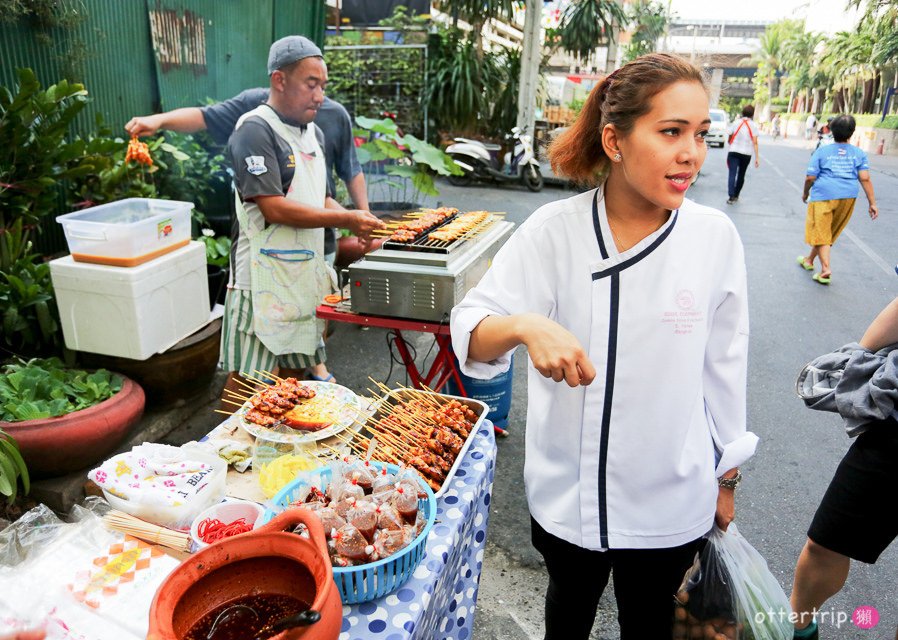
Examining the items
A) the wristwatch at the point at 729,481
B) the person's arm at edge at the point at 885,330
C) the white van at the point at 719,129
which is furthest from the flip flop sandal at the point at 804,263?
the white van at the point at 719,129

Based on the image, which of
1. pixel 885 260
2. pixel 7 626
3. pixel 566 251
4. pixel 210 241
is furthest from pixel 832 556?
pixel 885 260

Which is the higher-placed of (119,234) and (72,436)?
(119,234)

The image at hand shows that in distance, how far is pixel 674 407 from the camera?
163 cm

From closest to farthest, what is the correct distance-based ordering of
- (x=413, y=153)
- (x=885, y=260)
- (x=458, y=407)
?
(x=458, y=407) → (x=413, y=153) → (x=885, y=260)

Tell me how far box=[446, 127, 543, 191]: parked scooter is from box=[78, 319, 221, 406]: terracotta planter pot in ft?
30.8

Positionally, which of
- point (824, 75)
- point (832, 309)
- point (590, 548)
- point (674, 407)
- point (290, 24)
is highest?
point (824, 75)

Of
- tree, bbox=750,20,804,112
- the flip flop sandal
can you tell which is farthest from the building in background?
the flip flop sandal

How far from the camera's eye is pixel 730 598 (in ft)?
6.55

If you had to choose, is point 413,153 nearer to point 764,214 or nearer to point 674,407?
point 674,407

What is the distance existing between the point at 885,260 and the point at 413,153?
25.1 ft

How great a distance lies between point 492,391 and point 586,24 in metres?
15.5

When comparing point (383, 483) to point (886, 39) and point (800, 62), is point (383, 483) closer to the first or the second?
point (886, 39)

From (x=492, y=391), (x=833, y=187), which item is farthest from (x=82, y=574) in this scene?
(x=833, y=187)

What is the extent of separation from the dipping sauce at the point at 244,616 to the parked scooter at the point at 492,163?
12.2m
